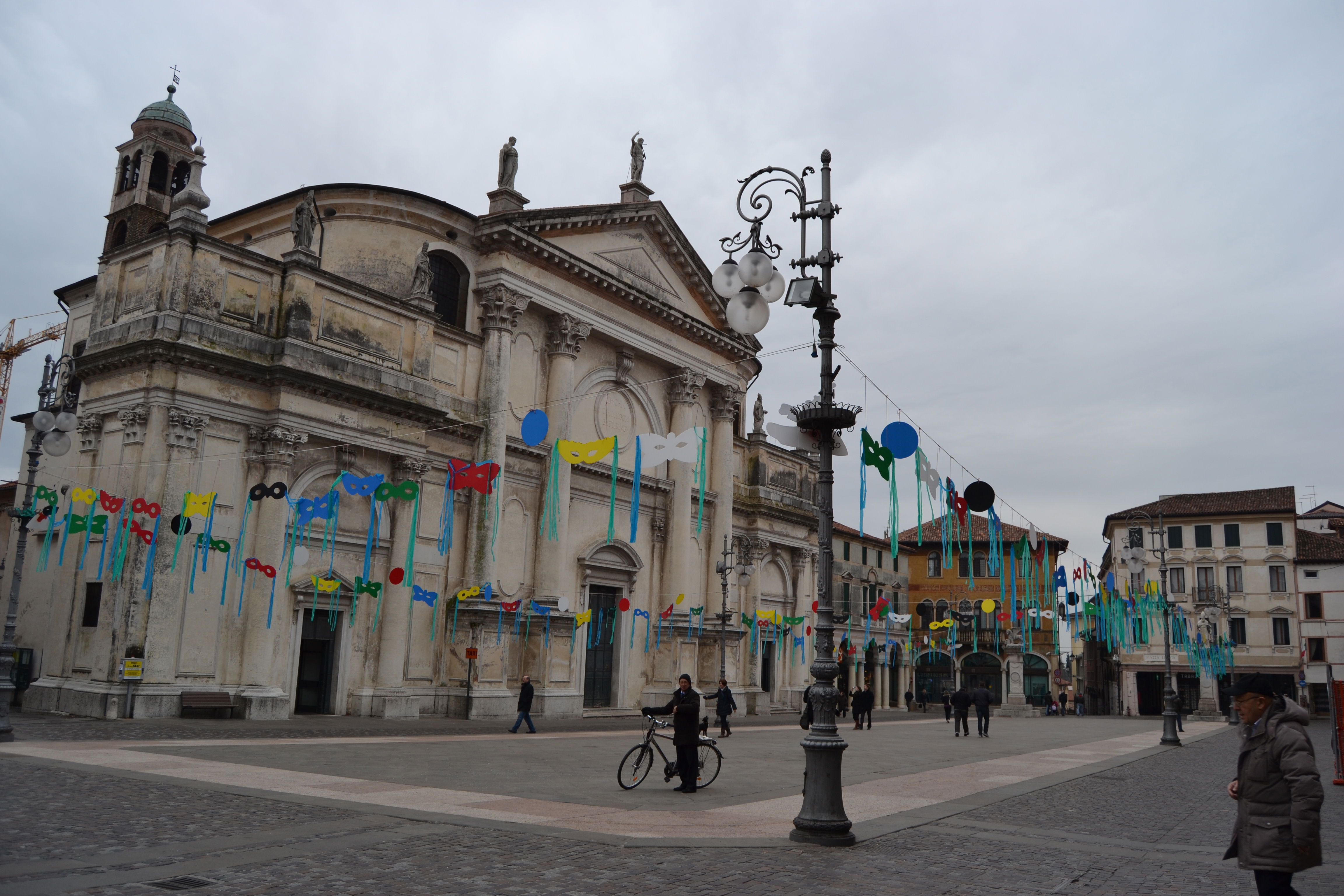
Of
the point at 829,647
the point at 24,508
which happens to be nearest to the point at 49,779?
the point at 24,508

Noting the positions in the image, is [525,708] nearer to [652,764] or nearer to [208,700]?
[208,700]

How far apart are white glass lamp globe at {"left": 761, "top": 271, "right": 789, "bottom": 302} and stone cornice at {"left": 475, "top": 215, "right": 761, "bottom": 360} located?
69.5ft

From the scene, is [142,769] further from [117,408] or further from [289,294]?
[289,294]

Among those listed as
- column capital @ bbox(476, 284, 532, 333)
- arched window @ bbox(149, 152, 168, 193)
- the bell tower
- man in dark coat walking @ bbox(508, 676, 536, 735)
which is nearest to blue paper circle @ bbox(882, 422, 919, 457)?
man in dark coat walking @ bbox(508, 676, 536, 735)

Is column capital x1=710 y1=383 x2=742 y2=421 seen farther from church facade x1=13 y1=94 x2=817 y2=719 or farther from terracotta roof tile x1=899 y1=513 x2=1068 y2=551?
terracotta roof tile x1=899 y1=513 x2=1068 y2=551

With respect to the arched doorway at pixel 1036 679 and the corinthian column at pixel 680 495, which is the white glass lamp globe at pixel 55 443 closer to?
the corinthian column at pixel 680 495

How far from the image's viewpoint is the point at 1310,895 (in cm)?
815

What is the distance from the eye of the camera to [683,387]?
38.8m

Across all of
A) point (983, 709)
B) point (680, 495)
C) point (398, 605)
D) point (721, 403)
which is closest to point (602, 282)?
point (680, 495)

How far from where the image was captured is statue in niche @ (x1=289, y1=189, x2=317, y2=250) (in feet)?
89.3

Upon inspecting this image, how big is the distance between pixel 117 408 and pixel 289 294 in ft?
16.6

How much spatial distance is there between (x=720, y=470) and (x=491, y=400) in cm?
1281

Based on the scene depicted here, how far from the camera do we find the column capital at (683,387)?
3878 centimetres

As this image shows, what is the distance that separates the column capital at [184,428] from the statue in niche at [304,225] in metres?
5.77
